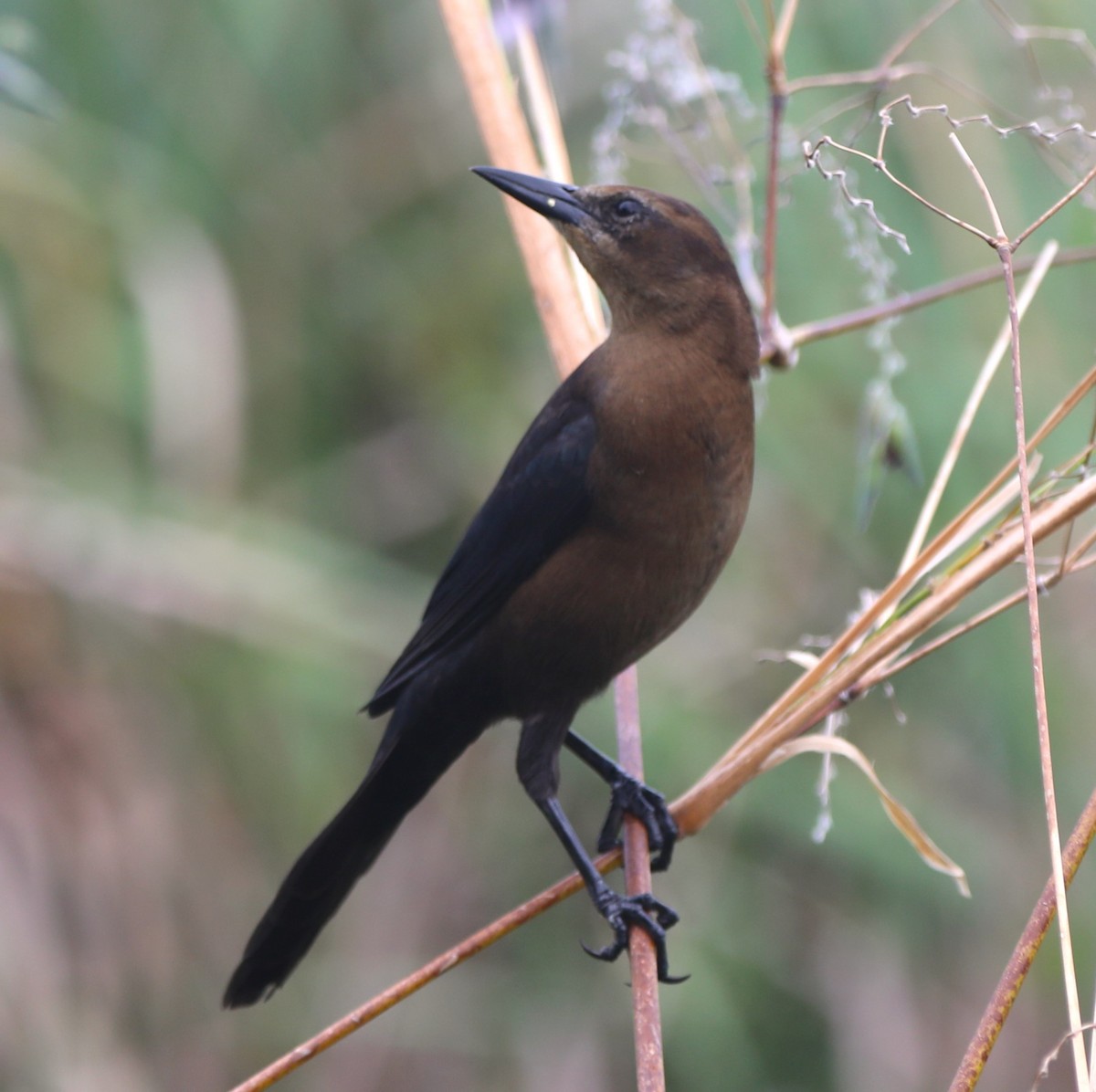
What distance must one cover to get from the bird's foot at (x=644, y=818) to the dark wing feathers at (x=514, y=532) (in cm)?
43

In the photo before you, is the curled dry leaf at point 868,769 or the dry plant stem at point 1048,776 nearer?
the dry plant stem at point 1048,776

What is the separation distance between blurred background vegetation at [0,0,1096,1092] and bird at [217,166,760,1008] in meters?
0.69

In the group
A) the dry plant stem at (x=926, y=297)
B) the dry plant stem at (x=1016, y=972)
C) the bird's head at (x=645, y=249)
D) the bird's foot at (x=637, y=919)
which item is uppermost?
the bird's head at (x=645, y=249)

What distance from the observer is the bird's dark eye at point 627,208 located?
2648mm

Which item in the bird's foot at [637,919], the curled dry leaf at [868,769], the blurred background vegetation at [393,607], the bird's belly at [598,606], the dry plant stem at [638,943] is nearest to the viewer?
the dry plant stem at [638,943]

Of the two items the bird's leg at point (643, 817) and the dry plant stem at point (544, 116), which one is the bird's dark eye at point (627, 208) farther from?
the bird's leg at point (643, 817)

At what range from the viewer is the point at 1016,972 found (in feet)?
4.79

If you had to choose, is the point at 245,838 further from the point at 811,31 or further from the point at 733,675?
the point at 811,31

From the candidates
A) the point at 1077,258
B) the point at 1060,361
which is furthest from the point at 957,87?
the point at 1060,361

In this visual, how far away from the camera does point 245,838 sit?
3836mm

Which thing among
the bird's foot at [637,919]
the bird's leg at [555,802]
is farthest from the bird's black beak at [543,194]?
the bird's foot at [637,919]

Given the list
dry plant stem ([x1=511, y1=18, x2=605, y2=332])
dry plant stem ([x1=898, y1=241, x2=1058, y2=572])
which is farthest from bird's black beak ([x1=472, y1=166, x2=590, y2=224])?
dry plant stem ([x1=898, y1=241, x2=1058, y2=572])

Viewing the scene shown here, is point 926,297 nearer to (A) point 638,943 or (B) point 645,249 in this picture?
(B) point 645,249

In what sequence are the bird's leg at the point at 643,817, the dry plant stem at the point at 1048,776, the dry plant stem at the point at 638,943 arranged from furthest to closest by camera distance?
the bird's leg at the point at 643,817 < the dry plant stem at the point at 638,943 < the dry plant stem at the point at 1048,776
